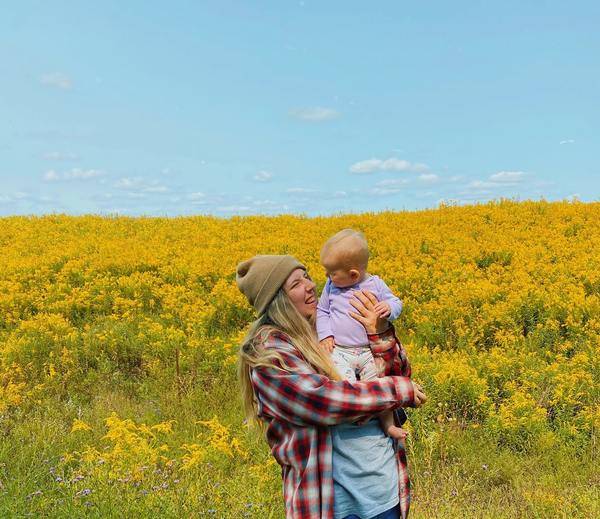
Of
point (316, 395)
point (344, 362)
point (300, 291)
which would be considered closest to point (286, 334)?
point (300, 291)

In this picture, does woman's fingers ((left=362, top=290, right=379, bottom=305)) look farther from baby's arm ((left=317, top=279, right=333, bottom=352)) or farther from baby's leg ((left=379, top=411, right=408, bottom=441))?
baby's leg ((left=379, top=411, right=408, bottom=441))

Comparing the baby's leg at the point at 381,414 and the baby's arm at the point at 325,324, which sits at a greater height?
the baby's arm at the point at 325,324

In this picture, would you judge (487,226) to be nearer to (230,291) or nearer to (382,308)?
(230,291)

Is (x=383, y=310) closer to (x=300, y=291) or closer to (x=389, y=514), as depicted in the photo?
(x=300, y=291)

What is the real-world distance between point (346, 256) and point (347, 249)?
0.12 feet

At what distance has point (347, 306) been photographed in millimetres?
2945

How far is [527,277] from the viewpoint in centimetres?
1017

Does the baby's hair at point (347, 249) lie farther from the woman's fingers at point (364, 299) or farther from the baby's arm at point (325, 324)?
the baby's arm at point (325, 324)

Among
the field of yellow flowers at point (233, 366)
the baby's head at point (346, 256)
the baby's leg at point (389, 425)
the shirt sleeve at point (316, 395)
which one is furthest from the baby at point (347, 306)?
the field of yellow flowers at point (233, 366)

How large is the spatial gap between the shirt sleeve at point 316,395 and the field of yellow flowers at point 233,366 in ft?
7.64

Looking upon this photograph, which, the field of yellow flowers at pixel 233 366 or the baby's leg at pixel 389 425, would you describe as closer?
the baby's leg at pixel 389 425

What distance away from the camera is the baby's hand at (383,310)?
2.64m

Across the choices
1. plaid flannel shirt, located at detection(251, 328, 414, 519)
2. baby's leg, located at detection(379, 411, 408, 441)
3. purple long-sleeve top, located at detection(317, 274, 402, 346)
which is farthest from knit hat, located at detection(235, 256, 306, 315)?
baby's leg, located at detection(379, 411, 408, 441)

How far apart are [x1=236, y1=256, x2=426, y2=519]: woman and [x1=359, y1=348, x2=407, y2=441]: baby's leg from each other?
94mm
